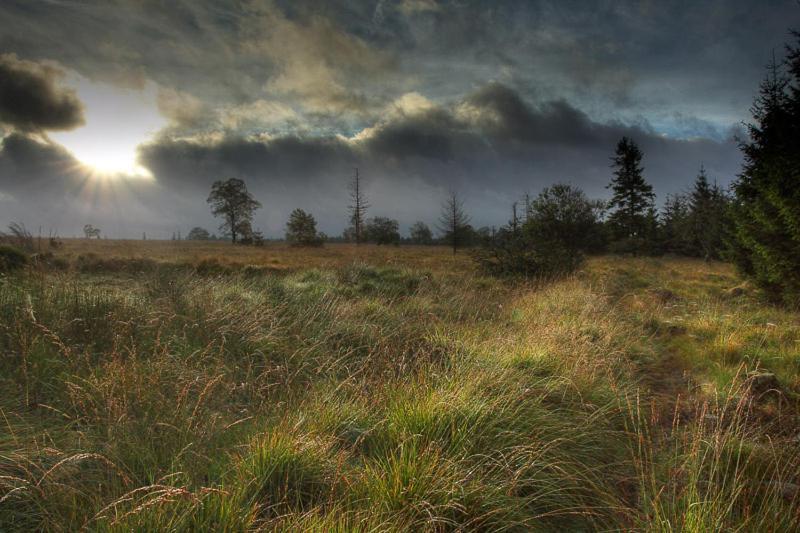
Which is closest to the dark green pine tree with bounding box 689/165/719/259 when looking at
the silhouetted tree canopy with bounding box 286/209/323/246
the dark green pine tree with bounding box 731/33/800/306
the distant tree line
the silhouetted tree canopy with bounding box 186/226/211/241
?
the distant tree line

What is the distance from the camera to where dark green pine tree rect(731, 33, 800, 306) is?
348 inches

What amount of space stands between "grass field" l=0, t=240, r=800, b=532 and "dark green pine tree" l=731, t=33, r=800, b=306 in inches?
120

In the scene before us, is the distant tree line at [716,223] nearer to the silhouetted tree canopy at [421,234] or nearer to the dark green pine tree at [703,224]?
the dark green pine tree at [703,224]

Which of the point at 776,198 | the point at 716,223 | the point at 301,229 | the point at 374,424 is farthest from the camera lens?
the point at 301,229

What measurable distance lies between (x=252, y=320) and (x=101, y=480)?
3.41m

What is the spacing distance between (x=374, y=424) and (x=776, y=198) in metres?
11.5

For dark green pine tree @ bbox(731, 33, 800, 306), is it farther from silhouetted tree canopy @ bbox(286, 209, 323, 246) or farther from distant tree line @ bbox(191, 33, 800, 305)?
silhouetted tree canopy @ bbox(286, 209, 323, 246)

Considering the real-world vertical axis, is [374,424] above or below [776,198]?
below

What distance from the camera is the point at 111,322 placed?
4.86 meters

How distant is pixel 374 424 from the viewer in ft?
10.1

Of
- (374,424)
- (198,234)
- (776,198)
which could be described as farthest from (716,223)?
(198,234)

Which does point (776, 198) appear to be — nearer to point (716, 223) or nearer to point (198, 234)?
point (716, 223)

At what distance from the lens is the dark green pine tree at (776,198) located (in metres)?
8.83

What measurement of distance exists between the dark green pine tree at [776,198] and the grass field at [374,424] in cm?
306
